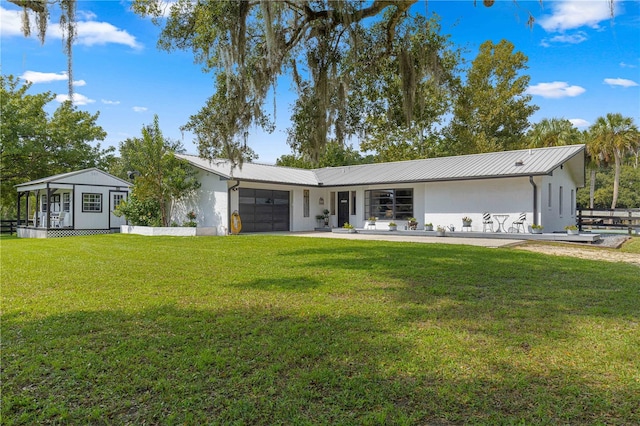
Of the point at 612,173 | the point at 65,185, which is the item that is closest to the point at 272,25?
the point at 65,185

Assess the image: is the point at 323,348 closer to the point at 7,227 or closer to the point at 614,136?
the point at 7,227

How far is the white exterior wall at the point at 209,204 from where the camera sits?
17953 mm

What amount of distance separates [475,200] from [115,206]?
18.2 m

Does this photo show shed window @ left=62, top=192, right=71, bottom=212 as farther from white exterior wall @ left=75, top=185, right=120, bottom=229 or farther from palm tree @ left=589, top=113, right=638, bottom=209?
palm tree @ left=589, top=113, right=638, bottom=209

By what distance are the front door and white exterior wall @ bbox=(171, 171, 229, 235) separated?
4.74 metres

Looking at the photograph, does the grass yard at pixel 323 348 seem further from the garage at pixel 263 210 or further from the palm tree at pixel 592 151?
the palm tree at pixel 592 151

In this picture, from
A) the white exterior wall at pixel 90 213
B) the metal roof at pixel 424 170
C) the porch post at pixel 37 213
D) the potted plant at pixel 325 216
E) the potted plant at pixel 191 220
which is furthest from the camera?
the porch post at pixel 37 213

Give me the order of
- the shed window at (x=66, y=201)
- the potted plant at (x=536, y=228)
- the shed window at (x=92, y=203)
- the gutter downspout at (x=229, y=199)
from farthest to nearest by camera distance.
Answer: the shed window at (x=66, y=201), the shed window at (x=92, y=203), the gutter downspout at (x=229, y=199), the potted plant at (x=536, y=228)

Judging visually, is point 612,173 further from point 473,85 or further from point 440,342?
point 440,342

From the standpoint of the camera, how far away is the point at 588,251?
11.5m

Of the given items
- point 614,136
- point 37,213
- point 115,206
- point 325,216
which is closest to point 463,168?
point 325,216

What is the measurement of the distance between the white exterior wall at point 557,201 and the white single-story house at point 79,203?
1915cm

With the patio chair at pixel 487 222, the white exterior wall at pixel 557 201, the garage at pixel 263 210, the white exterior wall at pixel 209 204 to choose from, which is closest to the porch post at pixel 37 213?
the white exterior wall at pixel 209 204

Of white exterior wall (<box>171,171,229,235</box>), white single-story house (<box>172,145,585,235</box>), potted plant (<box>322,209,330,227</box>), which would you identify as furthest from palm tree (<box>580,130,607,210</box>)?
white exterior wall (<box>171,171,229,235</box>)
